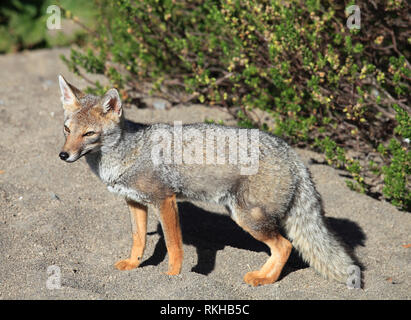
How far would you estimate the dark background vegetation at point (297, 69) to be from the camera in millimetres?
6586

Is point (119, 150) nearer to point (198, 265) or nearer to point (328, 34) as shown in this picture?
point (198, 265)

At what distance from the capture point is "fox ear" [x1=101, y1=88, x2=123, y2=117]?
4832mm

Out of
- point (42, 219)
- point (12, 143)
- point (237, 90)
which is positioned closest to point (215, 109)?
point (237, 90)

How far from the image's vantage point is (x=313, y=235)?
5086 millimetres

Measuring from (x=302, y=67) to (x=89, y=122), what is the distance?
3.28 meters

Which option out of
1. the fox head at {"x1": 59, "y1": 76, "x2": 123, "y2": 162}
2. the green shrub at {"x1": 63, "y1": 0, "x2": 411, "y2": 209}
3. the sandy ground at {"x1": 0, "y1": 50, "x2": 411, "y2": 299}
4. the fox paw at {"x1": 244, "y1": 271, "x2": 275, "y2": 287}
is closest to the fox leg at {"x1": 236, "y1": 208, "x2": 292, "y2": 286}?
the fox paw at {"x1": 244, "y1": 271, "x2": 275, "y2": 287}

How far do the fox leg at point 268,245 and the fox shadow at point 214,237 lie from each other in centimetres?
26

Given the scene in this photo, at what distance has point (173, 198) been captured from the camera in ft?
16.1

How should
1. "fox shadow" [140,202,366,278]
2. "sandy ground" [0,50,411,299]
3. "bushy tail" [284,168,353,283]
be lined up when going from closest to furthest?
1. "sandy ground" [0,50,411,299]
2. "bushy tail" [284,168,353,283]
3. "fox shadow" [140,202,366,278]

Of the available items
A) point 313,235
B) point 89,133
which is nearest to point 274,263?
point 313,235

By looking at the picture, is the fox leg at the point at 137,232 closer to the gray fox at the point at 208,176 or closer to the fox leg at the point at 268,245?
the gray fox at the point at 208,176

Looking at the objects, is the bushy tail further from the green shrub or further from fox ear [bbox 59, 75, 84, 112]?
fox ear [bbox 59, 75, 84, 112]

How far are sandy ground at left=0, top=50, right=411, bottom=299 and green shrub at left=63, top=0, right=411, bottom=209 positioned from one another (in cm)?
50

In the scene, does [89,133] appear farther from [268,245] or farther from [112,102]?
[268,245]
